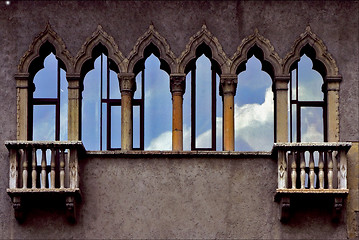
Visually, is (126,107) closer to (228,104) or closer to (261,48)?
(228,104)

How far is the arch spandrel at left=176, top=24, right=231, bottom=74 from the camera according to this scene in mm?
20875

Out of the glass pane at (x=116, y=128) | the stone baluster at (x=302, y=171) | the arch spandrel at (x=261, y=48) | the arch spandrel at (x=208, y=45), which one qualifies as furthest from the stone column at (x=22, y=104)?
the stone baluster at (x=302, y=171)

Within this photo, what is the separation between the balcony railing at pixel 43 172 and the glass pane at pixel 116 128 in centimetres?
79

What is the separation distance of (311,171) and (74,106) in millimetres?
4265

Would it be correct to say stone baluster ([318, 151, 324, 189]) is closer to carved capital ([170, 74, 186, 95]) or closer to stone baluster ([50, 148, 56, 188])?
carved capital ([170, 74, 186, 95])

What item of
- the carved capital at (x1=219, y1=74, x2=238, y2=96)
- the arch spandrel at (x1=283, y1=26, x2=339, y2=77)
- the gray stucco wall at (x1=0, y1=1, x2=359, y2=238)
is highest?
the arch spandrel at (x1=283, y1=26, x2=339, y2=77)

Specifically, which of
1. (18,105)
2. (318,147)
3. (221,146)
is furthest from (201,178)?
(18,105)

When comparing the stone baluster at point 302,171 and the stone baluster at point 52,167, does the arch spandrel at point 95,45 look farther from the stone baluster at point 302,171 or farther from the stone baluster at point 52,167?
the stone baluster at point 302,171

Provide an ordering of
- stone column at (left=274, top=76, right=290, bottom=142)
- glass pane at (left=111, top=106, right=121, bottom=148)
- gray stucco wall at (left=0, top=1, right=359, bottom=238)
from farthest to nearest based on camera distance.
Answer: glass pane at (left=111, top=106, right=121, bottom=148), stone column at (left=274, top=76, right=290, bottom=142), gray stucco wall at (left=0, top=1, right=359, bottom=238)

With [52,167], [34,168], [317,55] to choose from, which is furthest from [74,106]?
[317,55]

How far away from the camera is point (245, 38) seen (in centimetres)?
2098

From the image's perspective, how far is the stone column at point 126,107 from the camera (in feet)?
67.6

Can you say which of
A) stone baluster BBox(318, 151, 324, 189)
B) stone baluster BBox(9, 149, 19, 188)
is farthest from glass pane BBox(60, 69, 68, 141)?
stone baluster BBox(318, 151, 324, 189)

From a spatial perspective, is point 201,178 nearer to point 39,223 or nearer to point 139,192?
point 139,192
